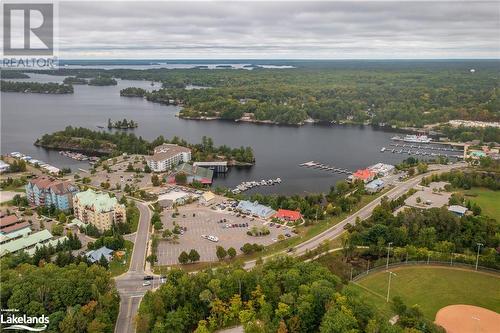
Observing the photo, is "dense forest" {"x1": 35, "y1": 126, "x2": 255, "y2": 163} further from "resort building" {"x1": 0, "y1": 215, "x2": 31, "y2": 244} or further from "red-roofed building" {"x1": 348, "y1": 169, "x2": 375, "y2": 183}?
"resort building" {"x1": 0, "y1": 215, "x2": 31, "y2": 244}

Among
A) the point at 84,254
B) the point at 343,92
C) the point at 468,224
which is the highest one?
the point at 343,92

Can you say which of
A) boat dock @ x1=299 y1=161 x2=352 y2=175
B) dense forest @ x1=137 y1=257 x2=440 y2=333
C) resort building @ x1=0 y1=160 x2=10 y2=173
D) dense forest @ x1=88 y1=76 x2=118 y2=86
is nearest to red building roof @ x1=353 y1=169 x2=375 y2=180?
boat dock @ x1=299 y1=161 x2=352 y2=175

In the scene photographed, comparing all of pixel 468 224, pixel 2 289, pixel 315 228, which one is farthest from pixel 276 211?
pixel 2 289

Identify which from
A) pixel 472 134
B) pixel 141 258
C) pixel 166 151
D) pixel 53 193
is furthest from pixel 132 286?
pixel 472 134

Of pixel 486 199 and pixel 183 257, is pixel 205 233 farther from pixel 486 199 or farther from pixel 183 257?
pixel 486 199

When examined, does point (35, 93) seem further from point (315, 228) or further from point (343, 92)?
point (315, 228)

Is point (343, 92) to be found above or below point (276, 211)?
above
